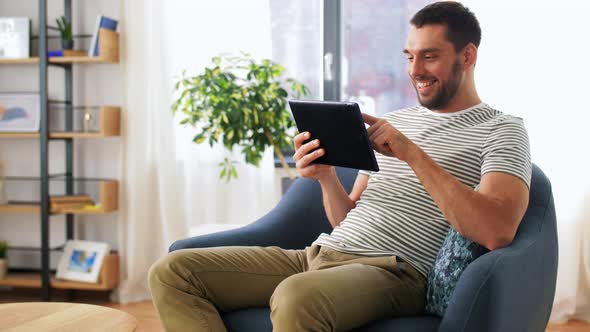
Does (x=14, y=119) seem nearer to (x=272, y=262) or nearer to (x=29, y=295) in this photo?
(x=29, y=295)

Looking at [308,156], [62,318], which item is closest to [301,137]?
[308,156]

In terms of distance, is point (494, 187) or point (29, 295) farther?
point (29, 295)

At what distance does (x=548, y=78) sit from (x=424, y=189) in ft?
5.36

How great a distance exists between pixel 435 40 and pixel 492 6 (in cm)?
149

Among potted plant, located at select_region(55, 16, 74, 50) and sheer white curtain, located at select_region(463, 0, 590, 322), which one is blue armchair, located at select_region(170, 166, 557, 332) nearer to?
sheer white curtain, located at select_region(463, 0, 590, 322)

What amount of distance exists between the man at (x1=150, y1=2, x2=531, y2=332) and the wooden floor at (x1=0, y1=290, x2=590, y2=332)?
132 centimetres

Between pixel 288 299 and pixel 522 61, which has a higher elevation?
pixel 522 61

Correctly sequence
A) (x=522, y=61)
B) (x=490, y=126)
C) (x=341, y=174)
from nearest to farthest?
(x=490, y=126) < (x=341, y=174) < (x=522, y=61)

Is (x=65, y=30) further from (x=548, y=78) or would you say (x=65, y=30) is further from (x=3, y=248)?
(x=548, y=78)

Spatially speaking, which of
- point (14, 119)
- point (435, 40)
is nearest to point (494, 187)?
point (435, 40)

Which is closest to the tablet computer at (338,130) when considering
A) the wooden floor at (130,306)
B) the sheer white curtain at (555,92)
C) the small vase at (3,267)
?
the wooden floor at (130,306)

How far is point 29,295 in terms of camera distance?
3.99 metres

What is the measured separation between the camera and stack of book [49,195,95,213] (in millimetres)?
3785

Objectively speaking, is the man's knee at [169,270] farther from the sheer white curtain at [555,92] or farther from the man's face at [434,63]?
the sheer white curtain at [555,92]
